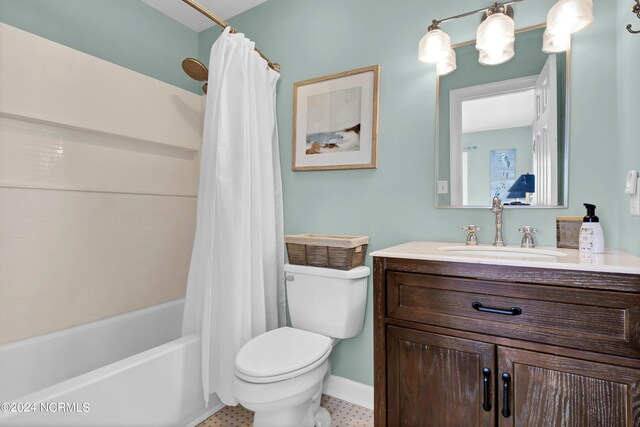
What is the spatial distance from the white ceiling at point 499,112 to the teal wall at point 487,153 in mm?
28

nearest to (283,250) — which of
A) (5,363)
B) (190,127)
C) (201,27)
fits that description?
(190,127)

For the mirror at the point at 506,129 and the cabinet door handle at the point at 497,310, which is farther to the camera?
the mirror at the point at 506,129

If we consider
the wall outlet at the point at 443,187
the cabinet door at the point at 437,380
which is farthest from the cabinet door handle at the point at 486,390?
the wall outlet at the point at 443,187

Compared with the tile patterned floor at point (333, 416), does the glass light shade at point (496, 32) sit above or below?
above

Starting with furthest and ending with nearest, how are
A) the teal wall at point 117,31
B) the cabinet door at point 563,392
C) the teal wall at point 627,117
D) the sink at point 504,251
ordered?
1. the teal wall at point 117,31
2. the sink at point 504,251
3. the teal wall at point 627,117
4. the cabinet door at point 563,392

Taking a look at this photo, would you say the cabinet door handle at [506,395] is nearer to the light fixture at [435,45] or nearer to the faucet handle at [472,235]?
the faucet handle at [472,235]

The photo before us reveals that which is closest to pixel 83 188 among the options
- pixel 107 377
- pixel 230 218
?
pixel 230 218

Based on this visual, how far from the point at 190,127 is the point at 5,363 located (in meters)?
1.66

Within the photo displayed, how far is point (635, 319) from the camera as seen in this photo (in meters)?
0.88

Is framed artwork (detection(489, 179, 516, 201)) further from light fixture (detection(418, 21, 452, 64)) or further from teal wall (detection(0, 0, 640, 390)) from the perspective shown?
light fixture (detection(418, 21, 452, 64))

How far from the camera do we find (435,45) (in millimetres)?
1501

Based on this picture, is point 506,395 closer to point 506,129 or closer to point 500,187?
point 500,187

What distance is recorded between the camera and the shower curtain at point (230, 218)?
159 cm

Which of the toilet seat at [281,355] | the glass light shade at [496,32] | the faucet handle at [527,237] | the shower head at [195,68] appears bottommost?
the toilet seat at [281,355]
